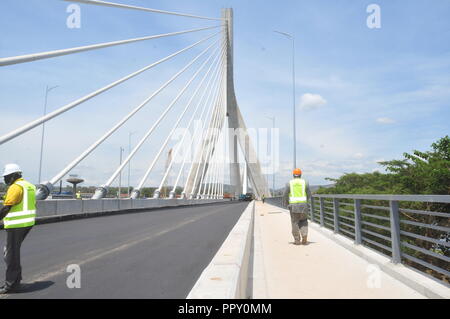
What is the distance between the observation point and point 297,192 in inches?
347

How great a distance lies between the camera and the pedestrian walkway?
4551mm

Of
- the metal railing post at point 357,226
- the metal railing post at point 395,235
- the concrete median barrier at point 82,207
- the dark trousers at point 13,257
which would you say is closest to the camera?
the dark trousers at point 13,257

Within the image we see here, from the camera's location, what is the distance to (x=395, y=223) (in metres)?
5.99

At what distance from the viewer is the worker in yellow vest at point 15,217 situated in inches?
178

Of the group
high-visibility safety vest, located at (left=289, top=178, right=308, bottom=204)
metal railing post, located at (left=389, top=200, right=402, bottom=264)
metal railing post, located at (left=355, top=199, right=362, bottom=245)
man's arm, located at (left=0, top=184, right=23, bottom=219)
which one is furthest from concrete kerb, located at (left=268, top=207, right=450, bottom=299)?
man's arm, located at (left=0, top=184, right=23, bottom=219)

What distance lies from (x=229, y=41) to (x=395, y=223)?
4741 centimetres

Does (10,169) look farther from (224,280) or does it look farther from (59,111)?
(59,111)

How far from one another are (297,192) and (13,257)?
19.5 feet

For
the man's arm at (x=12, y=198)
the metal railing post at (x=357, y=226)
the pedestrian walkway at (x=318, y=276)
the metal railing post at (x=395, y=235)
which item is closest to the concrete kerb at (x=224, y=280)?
the pedestrian walkway at (x=318, y=276)

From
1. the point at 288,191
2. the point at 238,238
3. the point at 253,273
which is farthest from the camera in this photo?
the point at 288,191

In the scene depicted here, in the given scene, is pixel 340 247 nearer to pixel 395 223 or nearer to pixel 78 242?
pixel 395 223

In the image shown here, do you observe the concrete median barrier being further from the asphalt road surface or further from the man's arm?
the man's arm

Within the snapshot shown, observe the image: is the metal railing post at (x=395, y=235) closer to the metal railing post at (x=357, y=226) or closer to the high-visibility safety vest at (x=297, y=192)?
the metal railing post at (x=357, y=226)
